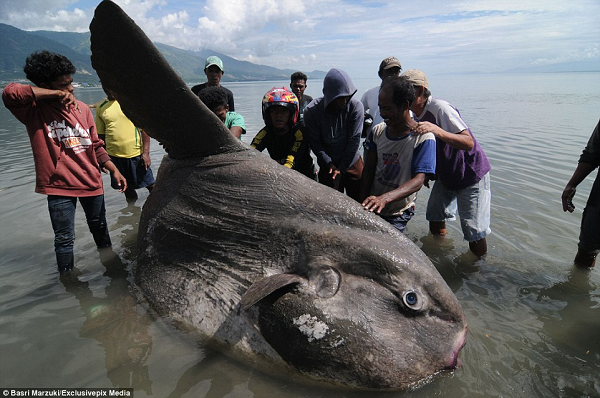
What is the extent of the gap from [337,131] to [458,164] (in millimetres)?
1584

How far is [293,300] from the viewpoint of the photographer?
2.46 m

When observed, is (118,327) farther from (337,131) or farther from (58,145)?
(337,131)

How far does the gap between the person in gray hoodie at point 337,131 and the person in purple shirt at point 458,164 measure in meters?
0.77

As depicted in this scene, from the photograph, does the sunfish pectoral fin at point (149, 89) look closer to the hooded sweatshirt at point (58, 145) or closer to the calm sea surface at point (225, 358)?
the hooded sweatshirt at point (58, 145)

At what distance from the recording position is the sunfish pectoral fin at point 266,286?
7.72 feet

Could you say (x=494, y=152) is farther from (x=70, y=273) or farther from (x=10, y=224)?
(x=10, y=224)

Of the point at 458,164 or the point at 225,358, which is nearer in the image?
A: the point at 225,358

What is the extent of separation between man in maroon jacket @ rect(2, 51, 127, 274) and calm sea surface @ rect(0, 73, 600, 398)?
0.80 metres

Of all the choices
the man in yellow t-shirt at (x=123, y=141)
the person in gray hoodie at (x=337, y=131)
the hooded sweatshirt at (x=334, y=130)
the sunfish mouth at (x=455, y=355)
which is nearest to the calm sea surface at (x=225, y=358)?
the sunfish mouth at (x=455, y=355)

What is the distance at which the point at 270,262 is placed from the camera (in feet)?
8.98

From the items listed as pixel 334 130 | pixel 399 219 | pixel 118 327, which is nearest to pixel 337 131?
pixel 334 130

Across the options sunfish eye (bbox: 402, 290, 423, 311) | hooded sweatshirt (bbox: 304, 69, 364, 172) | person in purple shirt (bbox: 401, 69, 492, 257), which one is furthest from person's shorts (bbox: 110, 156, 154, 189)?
sunfish eye (bbox: 402, 290, 423, 311)

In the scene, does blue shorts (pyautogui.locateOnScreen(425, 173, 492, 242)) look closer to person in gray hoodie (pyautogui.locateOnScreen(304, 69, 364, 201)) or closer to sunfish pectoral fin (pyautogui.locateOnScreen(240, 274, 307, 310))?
person in gray hoodie (pyautogui.locateOnScreen(304, 69, 364, 201))

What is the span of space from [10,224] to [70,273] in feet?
9.97
